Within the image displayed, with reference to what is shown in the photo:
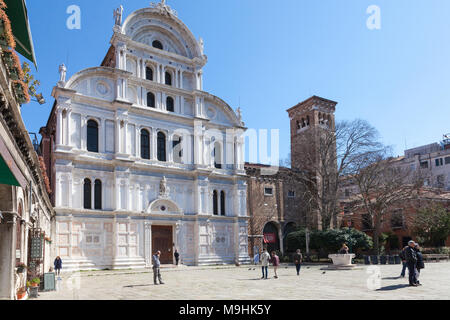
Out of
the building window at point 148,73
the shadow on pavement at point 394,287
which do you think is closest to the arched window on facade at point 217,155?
the building window at point 148,73

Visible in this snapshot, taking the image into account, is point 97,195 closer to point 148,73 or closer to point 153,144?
point 153,144

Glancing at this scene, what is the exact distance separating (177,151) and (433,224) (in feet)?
82.4

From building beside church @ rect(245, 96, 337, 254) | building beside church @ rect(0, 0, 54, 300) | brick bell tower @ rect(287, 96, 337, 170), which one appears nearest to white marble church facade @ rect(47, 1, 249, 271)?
building beside church @ rect(245, 96, 337, 254)

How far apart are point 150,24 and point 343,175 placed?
850 inches

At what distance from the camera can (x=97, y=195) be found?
33562 mm

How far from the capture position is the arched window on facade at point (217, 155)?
40594 mm

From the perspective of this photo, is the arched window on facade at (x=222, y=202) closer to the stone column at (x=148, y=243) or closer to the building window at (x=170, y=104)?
the stone column at (x=148, y=243)

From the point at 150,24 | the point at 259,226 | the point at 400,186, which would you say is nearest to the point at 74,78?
the point at 150,24

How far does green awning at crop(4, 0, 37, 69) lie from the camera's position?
1171cm

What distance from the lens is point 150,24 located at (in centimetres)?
3838

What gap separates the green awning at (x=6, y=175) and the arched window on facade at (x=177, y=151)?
2797 cm

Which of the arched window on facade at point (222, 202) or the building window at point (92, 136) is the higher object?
the building window at point (92, 136)

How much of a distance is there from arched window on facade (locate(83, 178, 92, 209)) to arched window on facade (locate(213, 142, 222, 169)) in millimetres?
11931

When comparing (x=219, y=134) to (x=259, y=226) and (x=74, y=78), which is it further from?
(x=74, y=78)
